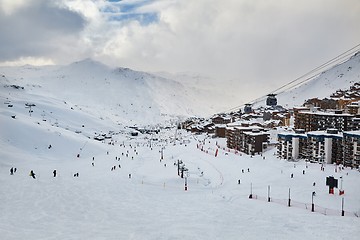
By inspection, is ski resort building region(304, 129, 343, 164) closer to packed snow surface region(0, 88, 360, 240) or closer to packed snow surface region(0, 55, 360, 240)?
packed snow surface region(0, 88, 360, 240)

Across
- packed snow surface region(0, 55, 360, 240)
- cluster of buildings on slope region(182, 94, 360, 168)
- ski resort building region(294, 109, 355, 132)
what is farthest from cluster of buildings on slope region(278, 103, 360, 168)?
ski resort building region(294, 109, 355, 132)

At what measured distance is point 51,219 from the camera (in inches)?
766

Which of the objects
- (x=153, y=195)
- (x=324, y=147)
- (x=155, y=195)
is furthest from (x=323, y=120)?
(x=153, y=195)

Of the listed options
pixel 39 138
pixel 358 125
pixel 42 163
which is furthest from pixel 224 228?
pixel 358 125

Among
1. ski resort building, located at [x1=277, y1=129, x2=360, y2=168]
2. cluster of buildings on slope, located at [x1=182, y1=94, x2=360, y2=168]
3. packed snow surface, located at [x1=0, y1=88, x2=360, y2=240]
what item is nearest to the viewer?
packed snow surface, located at [x1=0, y1=88, x2=360, y2=240]

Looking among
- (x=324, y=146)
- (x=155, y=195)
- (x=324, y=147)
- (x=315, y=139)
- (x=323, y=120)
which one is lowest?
(x=155, y=195)

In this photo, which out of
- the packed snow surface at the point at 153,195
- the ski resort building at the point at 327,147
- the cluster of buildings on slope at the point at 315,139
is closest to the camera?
the packed snow surface at the point at 153,195

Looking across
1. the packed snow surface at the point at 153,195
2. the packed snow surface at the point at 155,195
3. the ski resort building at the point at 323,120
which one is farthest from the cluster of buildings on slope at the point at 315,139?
the packed snow surface at the point at 155,195

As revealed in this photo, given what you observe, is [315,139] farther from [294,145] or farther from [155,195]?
[155,195]

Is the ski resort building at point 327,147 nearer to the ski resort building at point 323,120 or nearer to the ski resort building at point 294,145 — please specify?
the ski resort building at point 294,145

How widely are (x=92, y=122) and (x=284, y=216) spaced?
92412 millimetres

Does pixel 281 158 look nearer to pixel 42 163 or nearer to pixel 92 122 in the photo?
pixel 42 163

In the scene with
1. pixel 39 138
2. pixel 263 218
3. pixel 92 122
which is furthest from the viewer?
pixel 92 122

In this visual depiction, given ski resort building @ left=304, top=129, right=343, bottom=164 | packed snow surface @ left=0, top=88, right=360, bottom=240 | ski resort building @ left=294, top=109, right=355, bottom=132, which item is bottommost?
packed snow surface @ left=0, top=88, right=360, bottom=240
